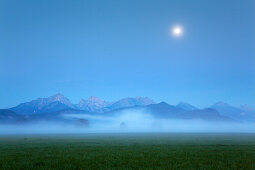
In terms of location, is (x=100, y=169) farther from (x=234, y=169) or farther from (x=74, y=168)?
(x=234, y=169)

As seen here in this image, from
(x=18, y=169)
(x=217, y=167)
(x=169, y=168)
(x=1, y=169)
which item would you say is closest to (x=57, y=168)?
(x=18, y=169)

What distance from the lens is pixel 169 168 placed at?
66.0ft

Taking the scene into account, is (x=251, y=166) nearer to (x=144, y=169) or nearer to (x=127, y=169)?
(x=144, y=169)

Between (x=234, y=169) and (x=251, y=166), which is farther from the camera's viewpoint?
(x=251, y=166)

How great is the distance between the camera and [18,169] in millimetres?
20109

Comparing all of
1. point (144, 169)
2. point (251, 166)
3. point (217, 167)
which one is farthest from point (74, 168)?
point (251, 166)

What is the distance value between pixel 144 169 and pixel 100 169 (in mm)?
3827

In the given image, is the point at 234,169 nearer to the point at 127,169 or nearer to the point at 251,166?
the point at 251,166

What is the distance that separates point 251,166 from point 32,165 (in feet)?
68.0

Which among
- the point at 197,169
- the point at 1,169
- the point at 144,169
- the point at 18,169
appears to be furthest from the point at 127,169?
the point at 1,169

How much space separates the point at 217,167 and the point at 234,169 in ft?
4.63

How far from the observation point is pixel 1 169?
65.6ft

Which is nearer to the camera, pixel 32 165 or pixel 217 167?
pixel 217 167

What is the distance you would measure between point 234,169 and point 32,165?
18.6 m
